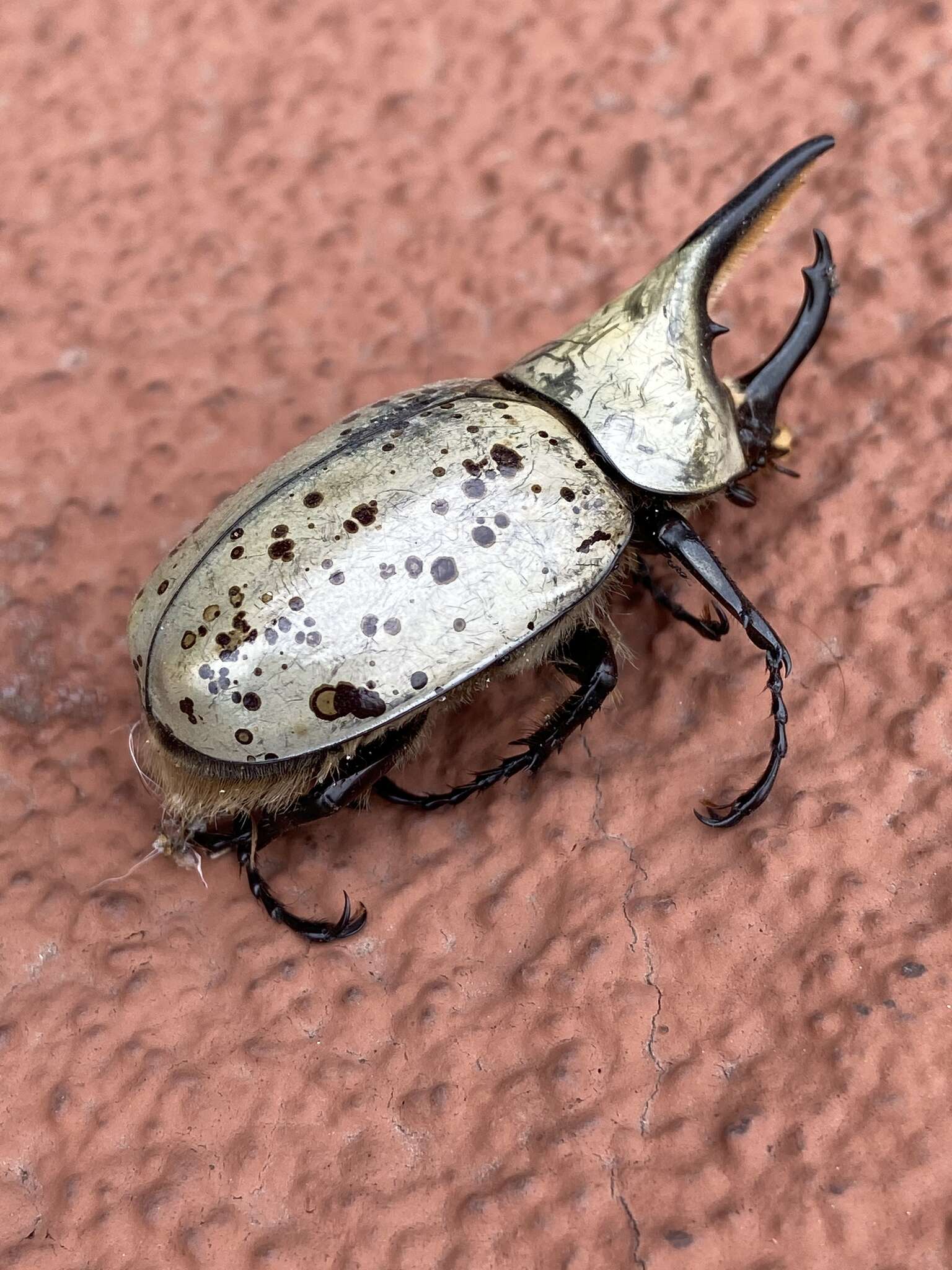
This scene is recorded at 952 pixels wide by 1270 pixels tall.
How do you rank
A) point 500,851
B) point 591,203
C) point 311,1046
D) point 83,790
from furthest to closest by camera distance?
point 591,203 → point 83,790 → point 500,851 → point 311,1046

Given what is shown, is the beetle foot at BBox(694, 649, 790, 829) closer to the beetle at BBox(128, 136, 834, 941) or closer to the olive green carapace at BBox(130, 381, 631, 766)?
the beetle at BBox(128, 136, 834, 941)

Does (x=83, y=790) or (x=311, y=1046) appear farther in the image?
(x=83, y=790)

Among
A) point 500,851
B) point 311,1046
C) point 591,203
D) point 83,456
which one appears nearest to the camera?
point 311,1046

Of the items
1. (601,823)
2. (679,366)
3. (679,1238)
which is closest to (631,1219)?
(679,1238)

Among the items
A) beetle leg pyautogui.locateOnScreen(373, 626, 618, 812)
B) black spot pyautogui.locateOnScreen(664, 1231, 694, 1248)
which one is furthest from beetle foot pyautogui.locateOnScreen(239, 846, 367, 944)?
black spot pyautogui.locateOnScreen(664, 1231, 694, 1248)

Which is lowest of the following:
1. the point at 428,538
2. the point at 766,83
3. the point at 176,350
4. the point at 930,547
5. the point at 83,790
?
the point at 83,790

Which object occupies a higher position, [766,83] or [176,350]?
[766,83]

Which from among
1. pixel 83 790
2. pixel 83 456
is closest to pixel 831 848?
pixel 83 790

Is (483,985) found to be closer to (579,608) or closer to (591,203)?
(579,608)

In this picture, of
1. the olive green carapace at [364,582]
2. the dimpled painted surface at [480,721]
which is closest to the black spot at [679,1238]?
the dimpled painted surface at [480,721]
